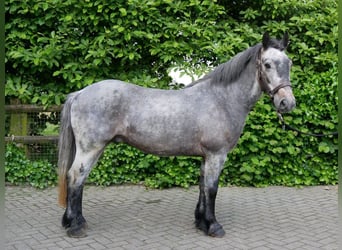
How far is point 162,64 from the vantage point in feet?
19.9

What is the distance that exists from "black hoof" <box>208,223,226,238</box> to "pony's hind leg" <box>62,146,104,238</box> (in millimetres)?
1355

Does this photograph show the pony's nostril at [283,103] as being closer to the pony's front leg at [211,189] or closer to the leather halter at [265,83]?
the leather halter at [265,83]

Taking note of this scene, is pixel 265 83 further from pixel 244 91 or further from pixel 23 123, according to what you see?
pixel 23 123

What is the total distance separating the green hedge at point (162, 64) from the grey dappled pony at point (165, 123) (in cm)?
196

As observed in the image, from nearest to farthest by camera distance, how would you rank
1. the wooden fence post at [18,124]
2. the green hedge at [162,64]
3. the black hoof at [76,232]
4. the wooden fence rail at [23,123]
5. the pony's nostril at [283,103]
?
the pony's nostril at [283,103] < the black hoof at [76,232] < the green hedge at [162,64] < the wooden fence rail at [23,123] < the wooden fence post at [18,124]

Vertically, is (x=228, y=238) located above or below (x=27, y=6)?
below

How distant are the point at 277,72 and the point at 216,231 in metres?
1.78

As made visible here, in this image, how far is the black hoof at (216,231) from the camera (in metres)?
3.65

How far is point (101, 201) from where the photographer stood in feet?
16.4

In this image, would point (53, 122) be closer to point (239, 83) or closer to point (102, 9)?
point (102, 9)

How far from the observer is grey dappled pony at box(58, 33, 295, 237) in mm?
3625

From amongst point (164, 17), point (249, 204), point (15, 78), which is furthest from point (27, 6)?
point (249, 204)

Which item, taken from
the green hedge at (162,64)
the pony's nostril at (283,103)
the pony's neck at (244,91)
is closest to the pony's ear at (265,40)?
the pony's neck at (244,91)

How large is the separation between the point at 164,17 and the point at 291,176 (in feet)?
11.5
